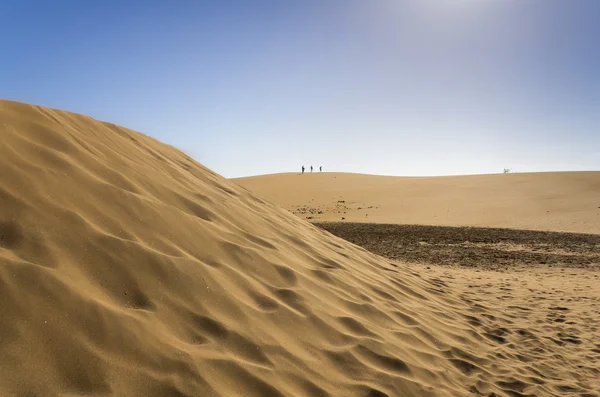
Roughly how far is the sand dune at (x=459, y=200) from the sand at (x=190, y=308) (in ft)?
60.0

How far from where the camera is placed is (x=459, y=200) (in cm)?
3419

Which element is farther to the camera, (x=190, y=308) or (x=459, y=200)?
(x=459, y=200)

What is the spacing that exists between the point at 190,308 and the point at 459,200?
112 ft

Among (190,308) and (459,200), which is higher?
(459,200)

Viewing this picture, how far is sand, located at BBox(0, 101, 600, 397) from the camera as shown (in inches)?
91.7

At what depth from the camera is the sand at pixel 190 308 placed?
233cm

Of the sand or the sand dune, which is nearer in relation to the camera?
the sand

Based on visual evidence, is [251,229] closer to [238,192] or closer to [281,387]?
[238,192]

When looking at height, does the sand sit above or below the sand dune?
below

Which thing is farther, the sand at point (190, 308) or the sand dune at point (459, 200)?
the sand dune at point (459, 200)

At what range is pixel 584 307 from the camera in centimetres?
664

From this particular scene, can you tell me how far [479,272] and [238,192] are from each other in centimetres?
605

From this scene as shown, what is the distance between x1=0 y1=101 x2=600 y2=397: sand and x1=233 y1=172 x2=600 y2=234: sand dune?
60.0ft

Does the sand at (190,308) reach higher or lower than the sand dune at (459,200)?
lower
